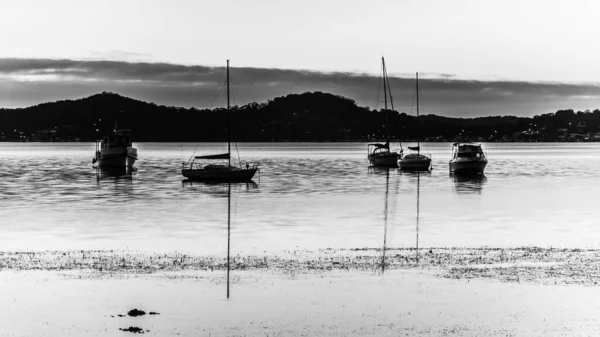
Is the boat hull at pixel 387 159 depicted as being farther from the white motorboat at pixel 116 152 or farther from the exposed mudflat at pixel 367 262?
the exposed mudflat at pixel 367 262

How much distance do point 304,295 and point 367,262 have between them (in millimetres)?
6521

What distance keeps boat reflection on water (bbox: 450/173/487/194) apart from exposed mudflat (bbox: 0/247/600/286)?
42404mm

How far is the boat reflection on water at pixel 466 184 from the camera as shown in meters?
73.1

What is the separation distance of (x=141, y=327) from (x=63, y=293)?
4650 millimetres

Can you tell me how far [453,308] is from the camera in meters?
19.9

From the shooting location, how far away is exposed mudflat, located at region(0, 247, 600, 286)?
24.7 metres

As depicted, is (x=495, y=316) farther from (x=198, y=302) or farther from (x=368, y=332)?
(x=198, y=302)

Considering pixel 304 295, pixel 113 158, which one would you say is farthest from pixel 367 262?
pixel 113 158

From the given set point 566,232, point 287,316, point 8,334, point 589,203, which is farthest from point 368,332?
point 589,203

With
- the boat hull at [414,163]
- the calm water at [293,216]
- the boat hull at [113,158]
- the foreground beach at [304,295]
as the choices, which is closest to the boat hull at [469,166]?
the boat hull at [414,163]

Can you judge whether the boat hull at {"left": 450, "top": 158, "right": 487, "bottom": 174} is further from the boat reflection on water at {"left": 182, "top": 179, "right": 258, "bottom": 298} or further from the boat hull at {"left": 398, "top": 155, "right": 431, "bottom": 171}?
the boat reflection on water at {"left": 182, "top": 179, "right": 258, "bottom": 298}

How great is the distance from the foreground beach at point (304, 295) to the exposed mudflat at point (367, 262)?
0.12ft

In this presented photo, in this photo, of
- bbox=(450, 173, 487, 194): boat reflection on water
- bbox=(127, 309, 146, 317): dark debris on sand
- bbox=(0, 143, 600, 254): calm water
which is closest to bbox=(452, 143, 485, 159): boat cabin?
bbox=(450, 173, 487, 194): boat reflection on water

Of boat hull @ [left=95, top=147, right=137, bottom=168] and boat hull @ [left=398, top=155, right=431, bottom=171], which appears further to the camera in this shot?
boat hull @ [left=95, top=147, right=137, bottom=168]
